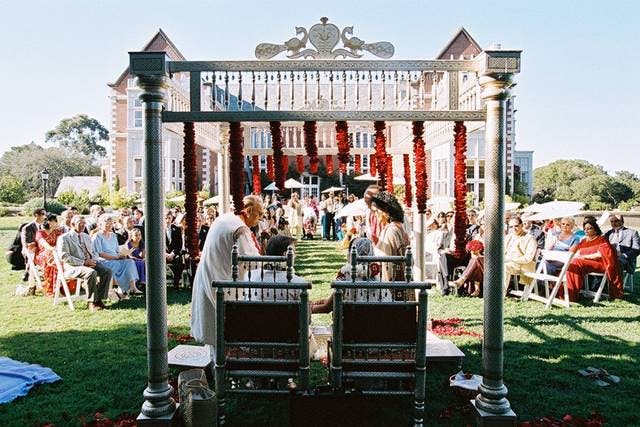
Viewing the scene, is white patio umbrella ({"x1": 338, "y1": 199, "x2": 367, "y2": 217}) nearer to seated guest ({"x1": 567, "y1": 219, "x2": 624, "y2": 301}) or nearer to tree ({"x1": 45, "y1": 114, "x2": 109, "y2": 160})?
seated guest ({"x1": 567, "y1": 219, "x2": 624, "y2": 301})

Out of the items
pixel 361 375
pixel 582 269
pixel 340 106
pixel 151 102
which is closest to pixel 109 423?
pixel 361 375

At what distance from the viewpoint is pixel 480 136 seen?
29.5m

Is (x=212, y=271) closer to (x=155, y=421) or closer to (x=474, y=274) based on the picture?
(x=155, y=421)

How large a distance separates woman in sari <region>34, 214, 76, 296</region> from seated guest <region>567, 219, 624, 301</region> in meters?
9.64

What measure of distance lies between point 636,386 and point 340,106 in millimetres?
4182

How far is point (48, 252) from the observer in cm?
1003

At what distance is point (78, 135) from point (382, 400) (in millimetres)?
117603

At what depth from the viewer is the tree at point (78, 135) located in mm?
107312

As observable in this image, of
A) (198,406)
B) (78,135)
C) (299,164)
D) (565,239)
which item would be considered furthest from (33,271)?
(78,135)

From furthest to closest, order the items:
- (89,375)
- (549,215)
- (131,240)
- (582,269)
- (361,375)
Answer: (549,215) → (131,240) → (582,269) → (89,375) → (361,375)

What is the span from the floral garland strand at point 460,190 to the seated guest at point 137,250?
762 centimetres

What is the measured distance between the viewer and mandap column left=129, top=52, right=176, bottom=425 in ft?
13.5

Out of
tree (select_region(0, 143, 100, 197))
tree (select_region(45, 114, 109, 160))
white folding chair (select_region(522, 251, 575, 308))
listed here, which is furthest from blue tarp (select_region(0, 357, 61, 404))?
tree (select_region(45, 114, 109, 160))

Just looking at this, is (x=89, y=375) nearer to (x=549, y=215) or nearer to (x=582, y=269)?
(x=582, y=269)
